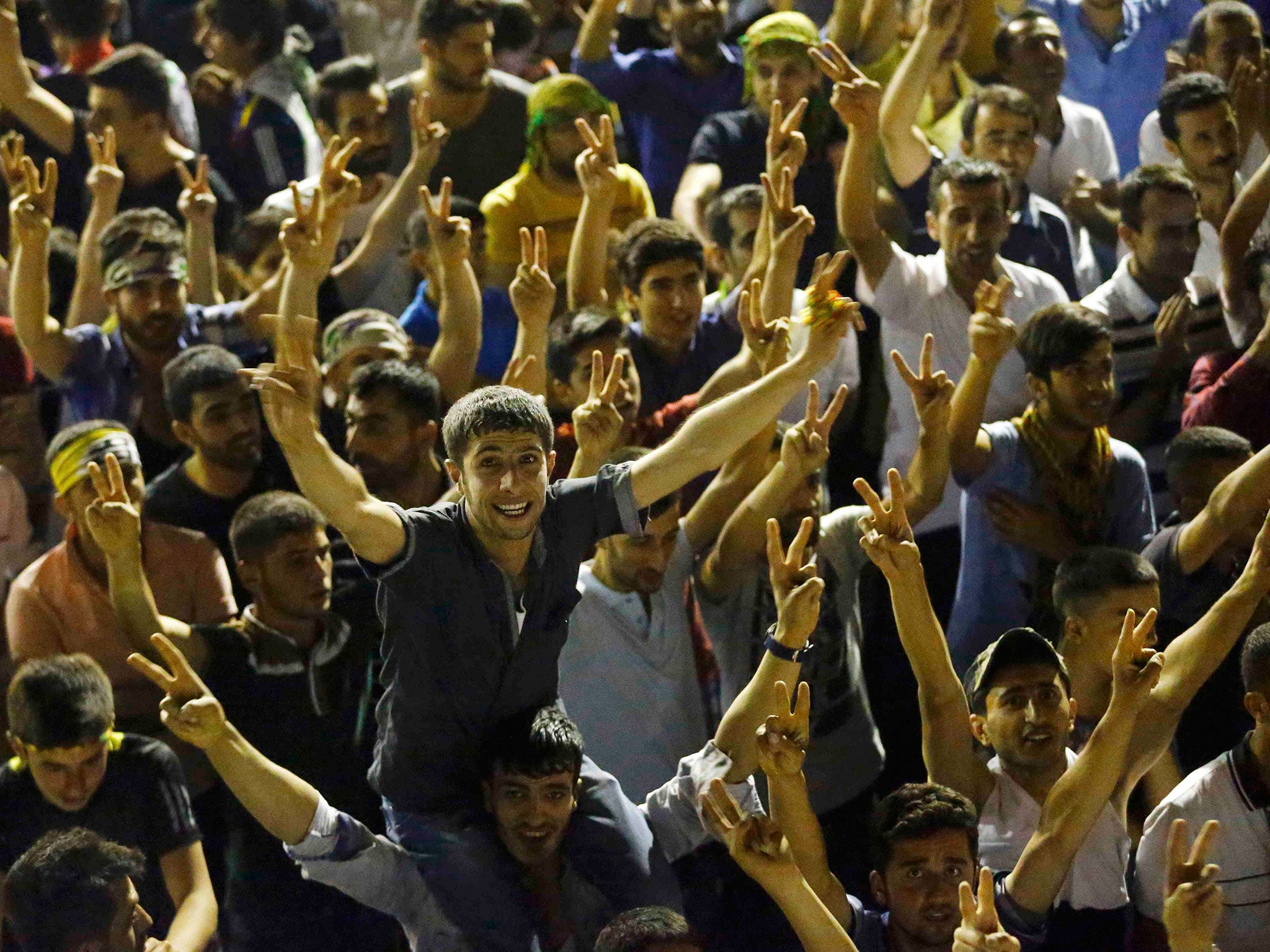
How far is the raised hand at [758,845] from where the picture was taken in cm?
372

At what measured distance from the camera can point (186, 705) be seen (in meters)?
3.85

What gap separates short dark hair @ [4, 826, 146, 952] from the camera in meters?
4.11

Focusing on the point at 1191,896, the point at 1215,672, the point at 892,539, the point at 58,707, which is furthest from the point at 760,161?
the point at 1191,896

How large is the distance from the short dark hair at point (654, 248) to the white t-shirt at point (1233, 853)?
209 centimetres

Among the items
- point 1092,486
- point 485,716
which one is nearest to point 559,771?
point 485,716

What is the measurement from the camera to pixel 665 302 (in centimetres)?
557

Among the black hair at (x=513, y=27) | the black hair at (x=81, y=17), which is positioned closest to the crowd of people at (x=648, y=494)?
the black hair at (x=81, y=17)

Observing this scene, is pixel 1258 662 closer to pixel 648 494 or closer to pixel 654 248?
pixel 648 494

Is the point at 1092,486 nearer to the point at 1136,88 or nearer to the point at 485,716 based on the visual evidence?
the point at 485,716

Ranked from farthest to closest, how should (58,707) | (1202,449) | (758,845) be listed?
(1202,449), (58,707), (758,845)

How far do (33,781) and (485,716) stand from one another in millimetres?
1089

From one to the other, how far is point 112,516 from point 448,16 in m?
2.69

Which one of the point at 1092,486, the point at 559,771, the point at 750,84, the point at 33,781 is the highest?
the point at 750,84

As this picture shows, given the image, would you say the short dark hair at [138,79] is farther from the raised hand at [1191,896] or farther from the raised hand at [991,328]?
the raised hand at [1191,896]
